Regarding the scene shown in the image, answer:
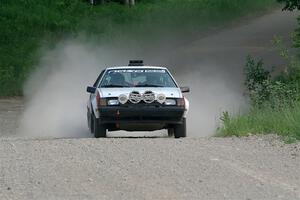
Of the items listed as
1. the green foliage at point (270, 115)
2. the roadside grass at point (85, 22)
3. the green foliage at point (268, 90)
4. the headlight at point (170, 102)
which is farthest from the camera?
the roadside grass at point (85, 22)

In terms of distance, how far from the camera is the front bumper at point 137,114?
18.4 metres

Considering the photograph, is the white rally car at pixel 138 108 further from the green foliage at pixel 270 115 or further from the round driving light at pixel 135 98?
the green foliage at pixel 270 115

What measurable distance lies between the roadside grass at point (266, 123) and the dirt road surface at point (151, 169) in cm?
50

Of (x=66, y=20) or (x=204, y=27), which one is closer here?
(x=66, y=20)

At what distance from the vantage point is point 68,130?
74.0ft

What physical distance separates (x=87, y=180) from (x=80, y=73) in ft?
69.0

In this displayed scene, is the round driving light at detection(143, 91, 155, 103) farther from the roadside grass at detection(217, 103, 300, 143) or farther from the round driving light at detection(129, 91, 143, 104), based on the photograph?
the roadside grass at detection(217, 103, 300, 143)

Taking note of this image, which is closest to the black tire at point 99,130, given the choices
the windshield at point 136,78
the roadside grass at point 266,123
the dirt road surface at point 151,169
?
the windshield at point 136,78

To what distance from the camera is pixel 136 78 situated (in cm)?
1992

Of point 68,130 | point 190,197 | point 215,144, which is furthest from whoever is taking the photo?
point 68,130

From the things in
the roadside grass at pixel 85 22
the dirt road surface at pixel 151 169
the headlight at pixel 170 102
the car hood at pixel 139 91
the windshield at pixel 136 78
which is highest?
the roadside grass at pixel 85 22

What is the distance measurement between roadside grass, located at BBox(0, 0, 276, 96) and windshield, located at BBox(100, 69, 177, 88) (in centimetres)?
1332

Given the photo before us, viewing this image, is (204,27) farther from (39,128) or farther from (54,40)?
(39,128)

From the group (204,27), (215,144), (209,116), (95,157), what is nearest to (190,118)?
(209,116)
